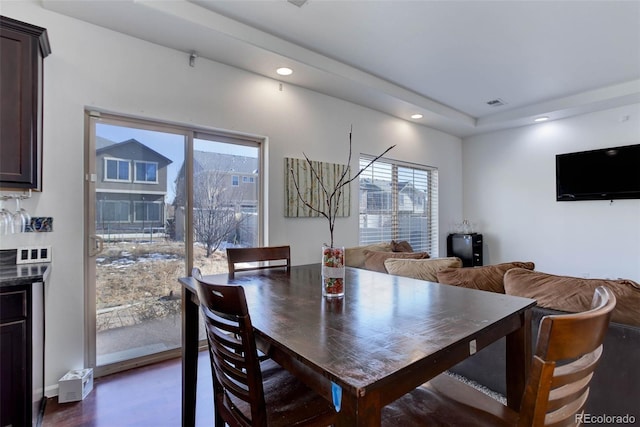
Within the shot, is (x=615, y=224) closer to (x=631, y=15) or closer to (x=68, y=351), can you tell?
(x=631, y=15)

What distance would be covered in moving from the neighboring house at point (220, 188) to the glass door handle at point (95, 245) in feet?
1.90

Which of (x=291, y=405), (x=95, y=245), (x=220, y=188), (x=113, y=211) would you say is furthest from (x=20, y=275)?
(x=220, y=188)

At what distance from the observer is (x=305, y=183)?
3.59 meters

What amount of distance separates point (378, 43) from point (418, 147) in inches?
96.5

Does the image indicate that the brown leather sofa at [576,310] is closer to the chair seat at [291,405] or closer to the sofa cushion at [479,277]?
the sofa cushion at [479,277]

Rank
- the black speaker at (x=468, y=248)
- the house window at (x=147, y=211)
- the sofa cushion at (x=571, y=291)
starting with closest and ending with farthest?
the sofa cushion at (x=571, y=291) → the house window at (x=147, y=211) → the black speaker at (x=468, y=248)

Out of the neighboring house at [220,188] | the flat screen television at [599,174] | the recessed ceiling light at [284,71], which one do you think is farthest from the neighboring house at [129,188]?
the flat screen television at [599,174]

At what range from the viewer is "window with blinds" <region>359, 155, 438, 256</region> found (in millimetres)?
4500

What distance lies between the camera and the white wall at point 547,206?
4188mm

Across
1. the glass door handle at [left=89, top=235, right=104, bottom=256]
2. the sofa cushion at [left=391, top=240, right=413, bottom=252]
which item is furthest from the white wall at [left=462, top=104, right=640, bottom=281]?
the glass door handle at [left=89, top=235, right=104, bottom=256]

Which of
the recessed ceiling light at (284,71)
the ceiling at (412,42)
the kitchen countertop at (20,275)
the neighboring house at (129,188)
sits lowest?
the kitchen countertop at (20,275)

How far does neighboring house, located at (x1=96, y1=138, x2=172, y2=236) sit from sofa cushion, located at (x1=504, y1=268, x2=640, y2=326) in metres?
2.75

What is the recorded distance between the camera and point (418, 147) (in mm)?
5105

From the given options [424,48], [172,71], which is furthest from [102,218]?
[424,48]
